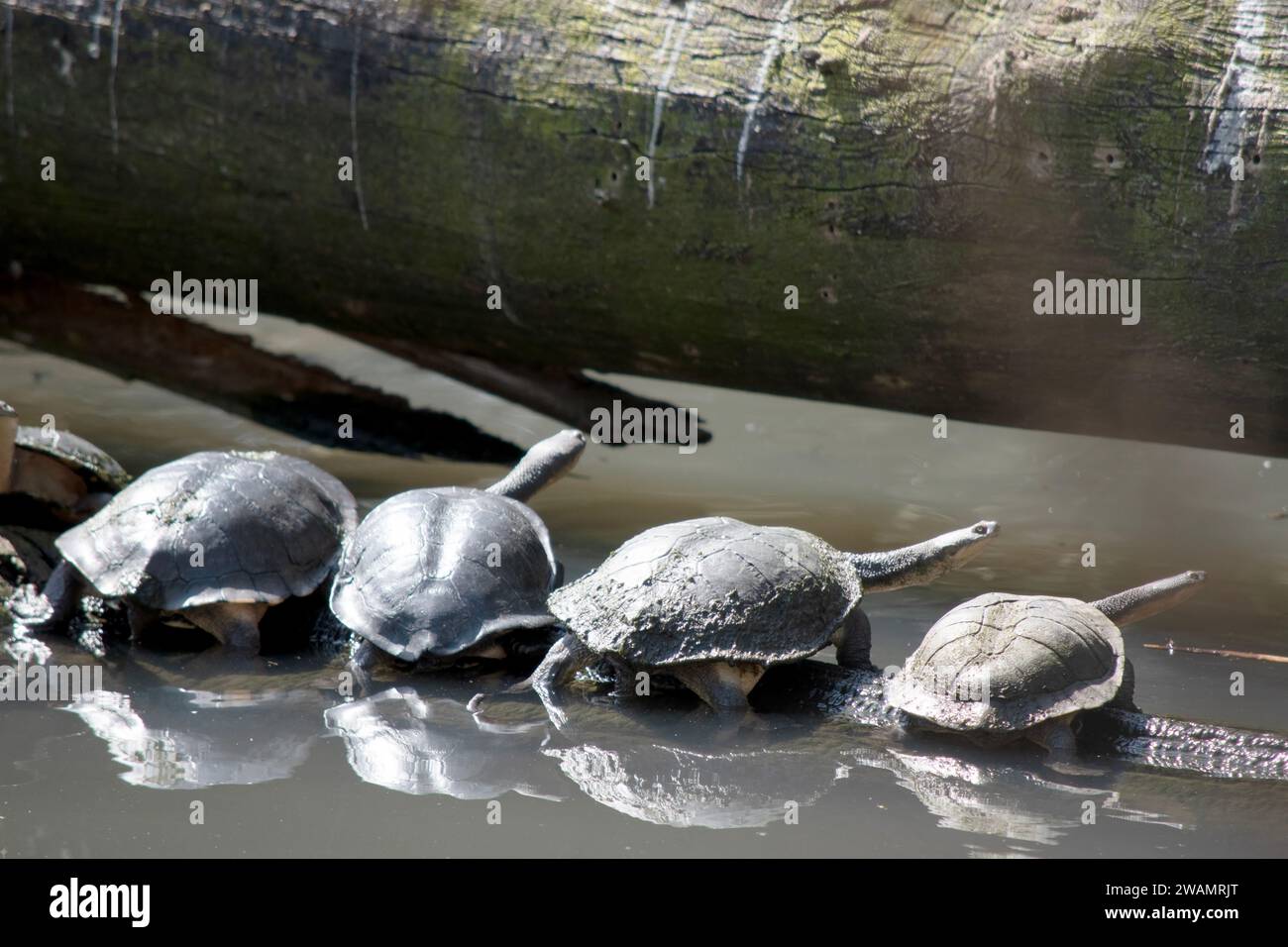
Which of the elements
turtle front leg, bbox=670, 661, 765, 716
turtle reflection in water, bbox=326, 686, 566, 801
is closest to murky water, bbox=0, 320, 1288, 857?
turtle reflection in water, bbox=326, 686, 566, 801

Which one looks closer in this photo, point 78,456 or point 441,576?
point 441,576

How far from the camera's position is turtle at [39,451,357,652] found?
4559 millimetres

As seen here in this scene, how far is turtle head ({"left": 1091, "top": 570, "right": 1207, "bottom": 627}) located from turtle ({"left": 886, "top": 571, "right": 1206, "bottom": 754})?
0.34 metres

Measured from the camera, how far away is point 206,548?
4594 millimetres

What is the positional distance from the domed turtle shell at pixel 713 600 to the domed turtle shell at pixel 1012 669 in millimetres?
341

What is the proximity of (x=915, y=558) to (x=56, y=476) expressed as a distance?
3.42 metres

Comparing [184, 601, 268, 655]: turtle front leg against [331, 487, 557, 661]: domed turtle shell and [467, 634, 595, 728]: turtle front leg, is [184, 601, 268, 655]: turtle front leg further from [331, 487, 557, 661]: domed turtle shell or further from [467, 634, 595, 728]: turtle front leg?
[467, 634, 595, 728]: turtle front leg

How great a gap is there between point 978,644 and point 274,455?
2791mm

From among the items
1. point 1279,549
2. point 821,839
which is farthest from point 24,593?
point 1279,549

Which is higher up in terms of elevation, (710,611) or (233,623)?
(710,611)

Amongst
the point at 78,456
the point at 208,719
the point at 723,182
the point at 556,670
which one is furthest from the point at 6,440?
the point at 723,182

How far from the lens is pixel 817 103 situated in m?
4.97

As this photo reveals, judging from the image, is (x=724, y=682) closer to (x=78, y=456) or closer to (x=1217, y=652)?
(x=1217, y=652)
